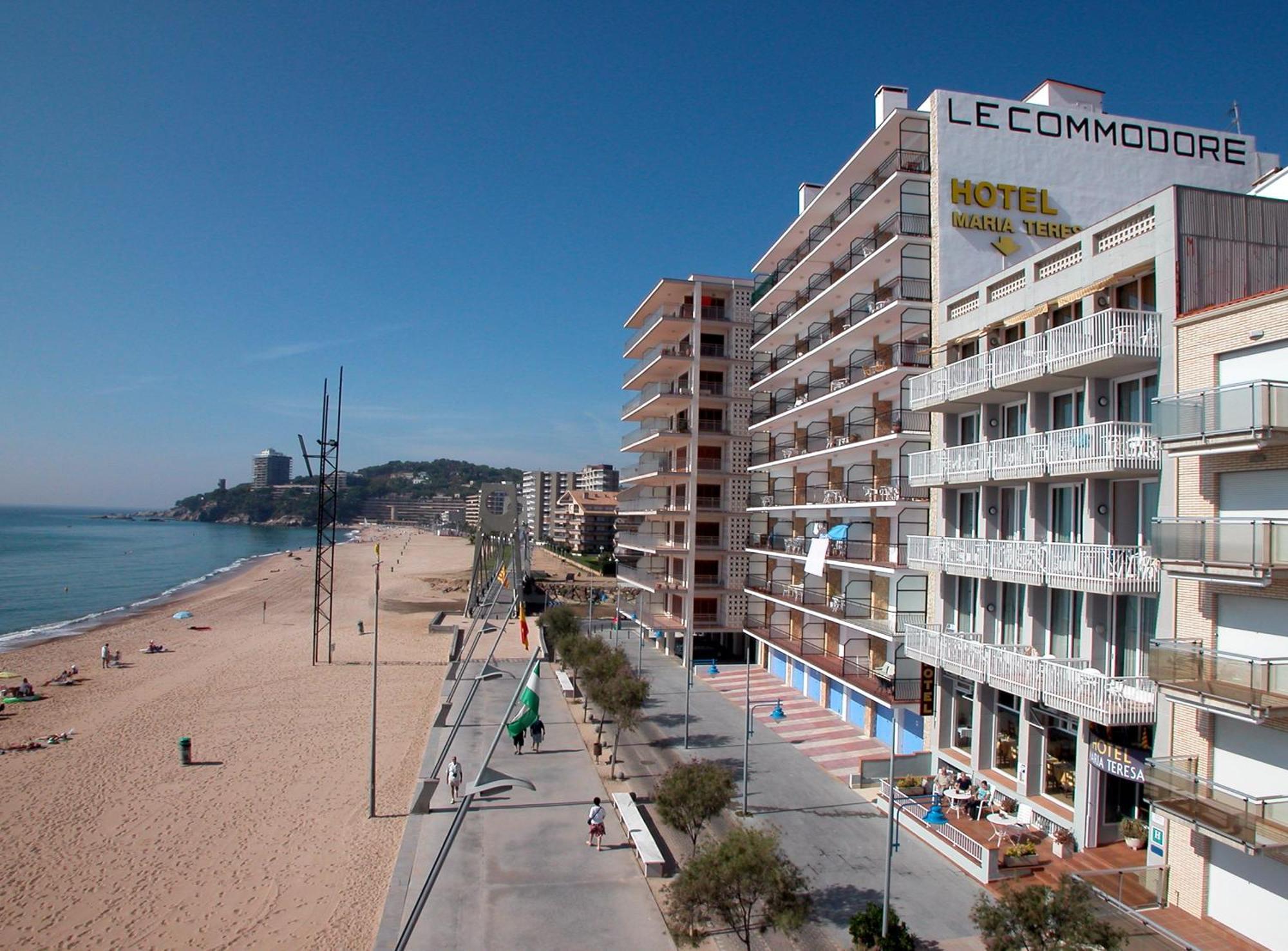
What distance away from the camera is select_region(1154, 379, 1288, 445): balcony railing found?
39.8 feet

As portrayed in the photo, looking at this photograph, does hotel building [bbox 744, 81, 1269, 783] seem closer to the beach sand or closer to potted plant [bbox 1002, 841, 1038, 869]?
potted plant [bbox 1002, 841, 1038, 869]

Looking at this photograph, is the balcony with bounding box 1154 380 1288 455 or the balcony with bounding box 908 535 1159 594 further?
the balcony with bounding box 908 535 1159 594

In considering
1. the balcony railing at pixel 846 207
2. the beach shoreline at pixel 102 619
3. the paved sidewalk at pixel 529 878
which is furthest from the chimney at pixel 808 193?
the beach shoreline at pixel 102 619

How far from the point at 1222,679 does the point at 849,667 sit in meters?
16.8

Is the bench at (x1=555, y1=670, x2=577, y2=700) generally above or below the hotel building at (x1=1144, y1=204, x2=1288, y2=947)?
below

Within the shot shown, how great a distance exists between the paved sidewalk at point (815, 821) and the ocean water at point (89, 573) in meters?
49.1

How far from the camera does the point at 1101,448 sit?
16.0m

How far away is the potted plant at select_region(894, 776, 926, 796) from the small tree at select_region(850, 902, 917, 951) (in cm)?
772

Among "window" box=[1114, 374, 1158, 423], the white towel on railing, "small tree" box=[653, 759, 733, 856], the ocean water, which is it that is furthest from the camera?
the ocean water

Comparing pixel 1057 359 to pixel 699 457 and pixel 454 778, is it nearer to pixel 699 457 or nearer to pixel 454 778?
pixel 454 778

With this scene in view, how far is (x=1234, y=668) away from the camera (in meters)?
12.8

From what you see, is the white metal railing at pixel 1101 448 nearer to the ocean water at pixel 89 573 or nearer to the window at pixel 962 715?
the window at pixel 962 715

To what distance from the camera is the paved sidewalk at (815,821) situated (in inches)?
610

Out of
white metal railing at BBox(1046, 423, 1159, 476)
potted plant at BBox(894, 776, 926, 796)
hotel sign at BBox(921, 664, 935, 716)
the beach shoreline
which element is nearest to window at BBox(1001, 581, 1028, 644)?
hotel sign at BBox(921, 664, 935, 716)
